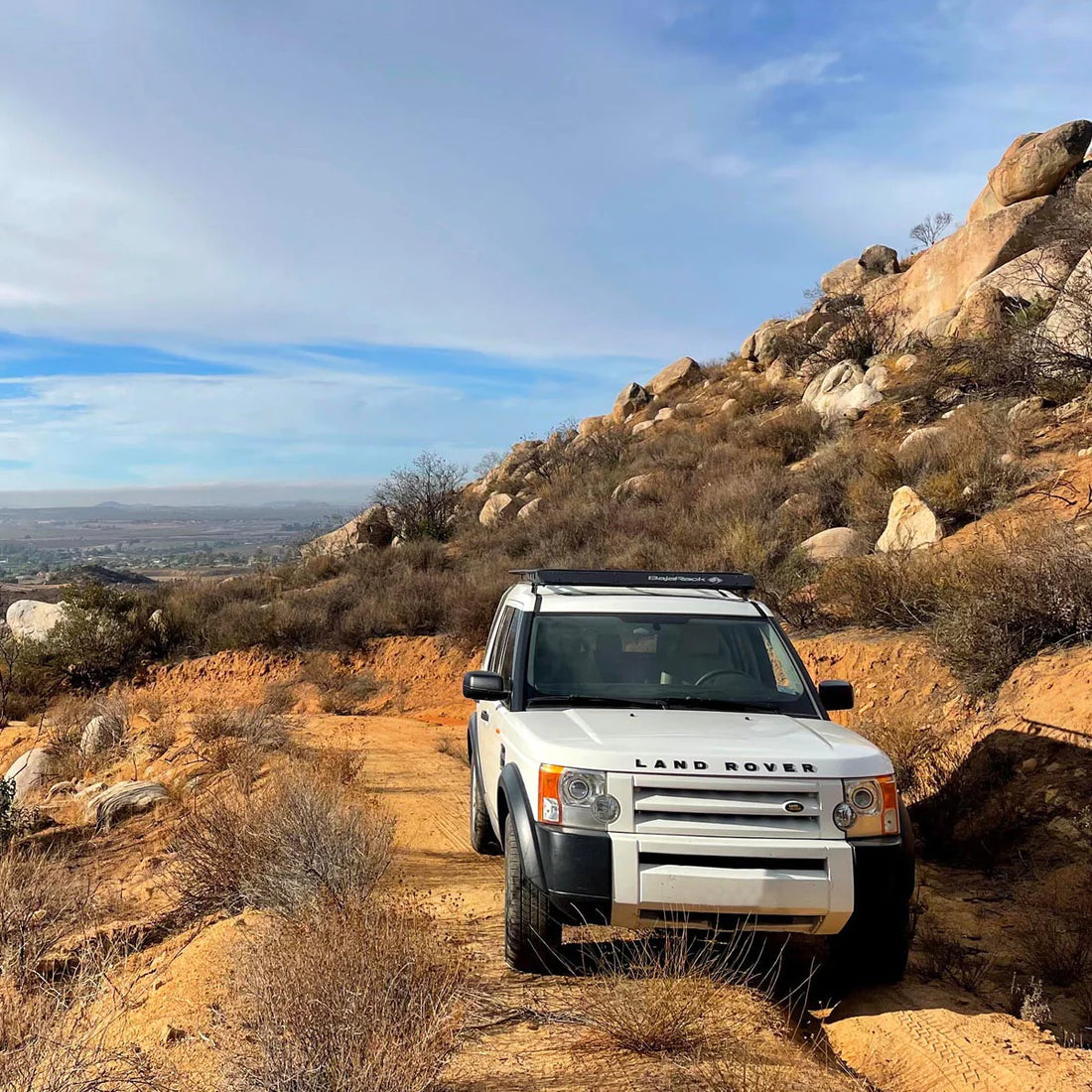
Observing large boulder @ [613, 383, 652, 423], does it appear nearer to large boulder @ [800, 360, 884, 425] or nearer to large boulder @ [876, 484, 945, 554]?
large boulder @ [800, 360, 884, 425]

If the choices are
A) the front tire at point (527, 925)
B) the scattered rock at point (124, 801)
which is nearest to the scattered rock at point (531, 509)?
the scattered rock at point (124, 801)

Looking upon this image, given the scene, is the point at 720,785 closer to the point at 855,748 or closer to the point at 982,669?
the point at 855,748

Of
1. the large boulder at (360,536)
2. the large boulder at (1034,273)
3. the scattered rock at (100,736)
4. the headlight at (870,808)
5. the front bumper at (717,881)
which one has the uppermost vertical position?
the large boulder at (1034,273)

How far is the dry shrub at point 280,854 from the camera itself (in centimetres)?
520

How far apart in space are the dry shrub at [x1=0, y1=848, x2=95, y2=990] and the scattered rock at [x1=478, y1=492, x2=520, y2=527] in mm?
A: 21182

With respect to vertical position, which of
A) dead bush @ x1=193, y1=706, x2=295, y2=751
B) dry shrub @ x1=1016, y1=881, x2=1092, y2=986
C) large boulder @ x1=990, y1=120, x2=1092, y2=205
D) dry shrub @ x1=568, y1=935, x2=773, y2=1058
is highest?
large boulder @ x1=990, y1=120, x2=1092, y2=205

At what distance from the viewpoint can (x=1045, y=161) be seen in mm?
29016

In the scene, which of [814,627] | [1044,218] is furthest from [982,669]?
[1044,218]

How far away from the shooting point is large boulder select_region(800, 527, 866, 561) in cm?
1410

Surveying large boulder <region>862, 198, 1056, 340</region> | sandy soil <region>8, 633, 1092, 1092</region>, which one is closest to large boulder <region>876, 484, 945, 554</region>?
sandy soil <region>8, 633, 1092, 1092</region>

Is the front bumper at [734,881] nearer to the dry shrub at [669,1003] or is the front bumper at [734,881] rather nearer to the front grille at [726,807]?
the front grille at [726,807]

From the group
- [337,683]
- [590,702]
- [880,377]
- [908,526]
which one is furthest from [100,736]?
[880,377]

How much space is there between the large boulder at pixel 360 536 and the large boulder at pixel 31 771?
1593cm

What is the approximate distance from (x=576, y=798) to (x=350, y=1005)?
129 cm
